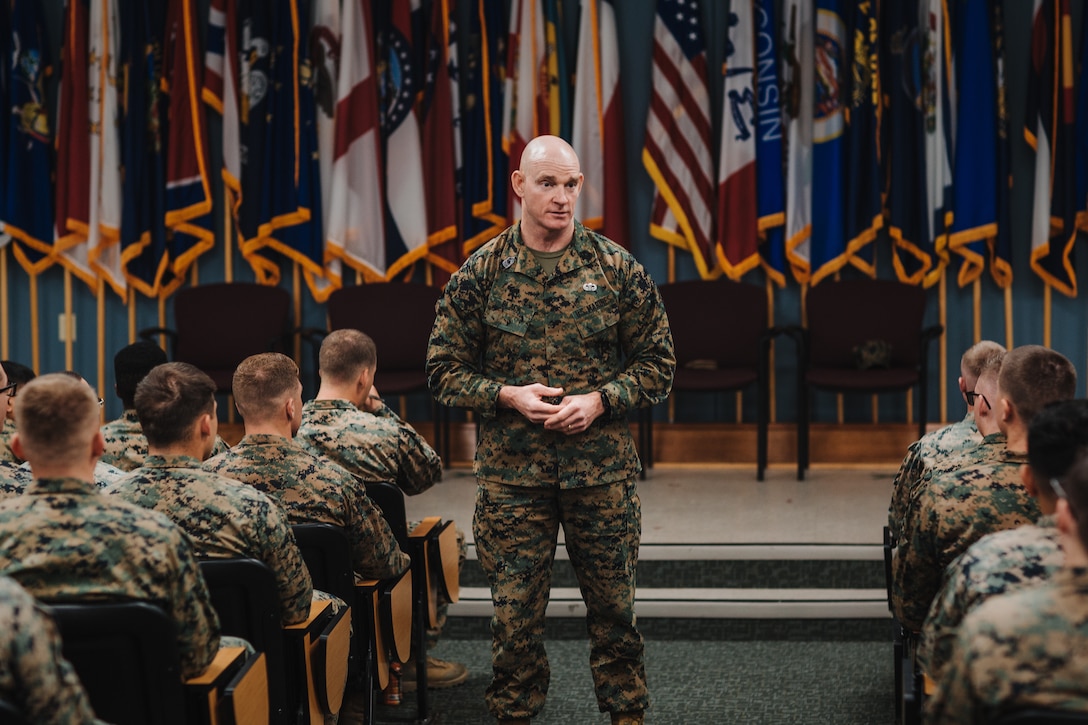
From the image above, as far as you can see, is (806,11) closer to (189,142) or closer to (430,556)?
(189,142)

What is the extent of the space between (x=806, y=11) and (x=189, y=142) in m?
3.62

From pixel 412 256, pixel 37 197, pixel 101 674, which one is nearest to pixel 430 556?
pixel 101 674

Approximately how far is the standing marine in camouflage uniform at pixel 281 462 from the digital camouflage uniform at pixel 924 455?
146 cm

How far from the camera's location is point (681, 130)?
7137mm

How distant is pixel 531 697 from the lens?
3.16 meters

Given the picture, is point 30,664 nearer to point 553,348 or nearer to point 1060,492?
point 1060,492

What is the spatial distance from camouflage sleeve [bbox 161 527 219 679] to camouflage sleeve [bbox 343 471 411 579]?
82 cm

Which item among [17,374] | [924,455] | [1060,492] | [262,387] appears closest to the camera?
[1060,492]

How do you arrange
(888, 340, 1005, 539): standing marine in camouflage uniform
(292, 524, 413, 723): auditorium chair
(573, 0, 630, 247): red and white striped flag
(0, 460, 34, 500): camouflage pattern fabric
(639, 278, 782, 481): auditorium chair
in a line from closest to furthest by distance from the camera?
(0, 460, 34, 500): camouflage pattern fabric, (292, 524, 413, 723): auditorium chair, (888, 340, 1005, 539): standing marine in camouflage uniform, (639, 278, 782, 481): auditorium chair, (573, 0, 630, 247): red and white striped flag

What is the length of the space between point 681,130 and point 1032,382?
15.5ft

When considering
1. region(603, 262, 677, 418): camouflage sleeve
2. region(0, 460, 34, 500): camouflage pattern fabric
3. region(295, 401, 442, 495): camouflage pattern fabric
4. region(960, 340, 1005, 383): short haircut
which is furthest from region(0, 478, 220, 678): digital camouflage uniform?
region(960, 340, 1005, 383): short haircut

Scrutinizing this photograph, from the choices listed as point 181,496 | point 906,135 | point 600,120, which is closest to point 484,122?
point 600,120

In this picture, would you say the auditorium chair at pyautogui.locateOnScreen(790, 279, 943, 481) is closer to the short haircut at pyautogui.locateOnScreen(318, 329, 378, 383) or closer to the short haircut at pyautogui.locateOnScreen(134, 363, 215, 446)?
the short haircut at pyautogui.locateOnScreen(318, 329, 378, 383)

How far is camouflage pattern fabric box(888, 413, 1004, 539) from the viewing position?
3361 mm
